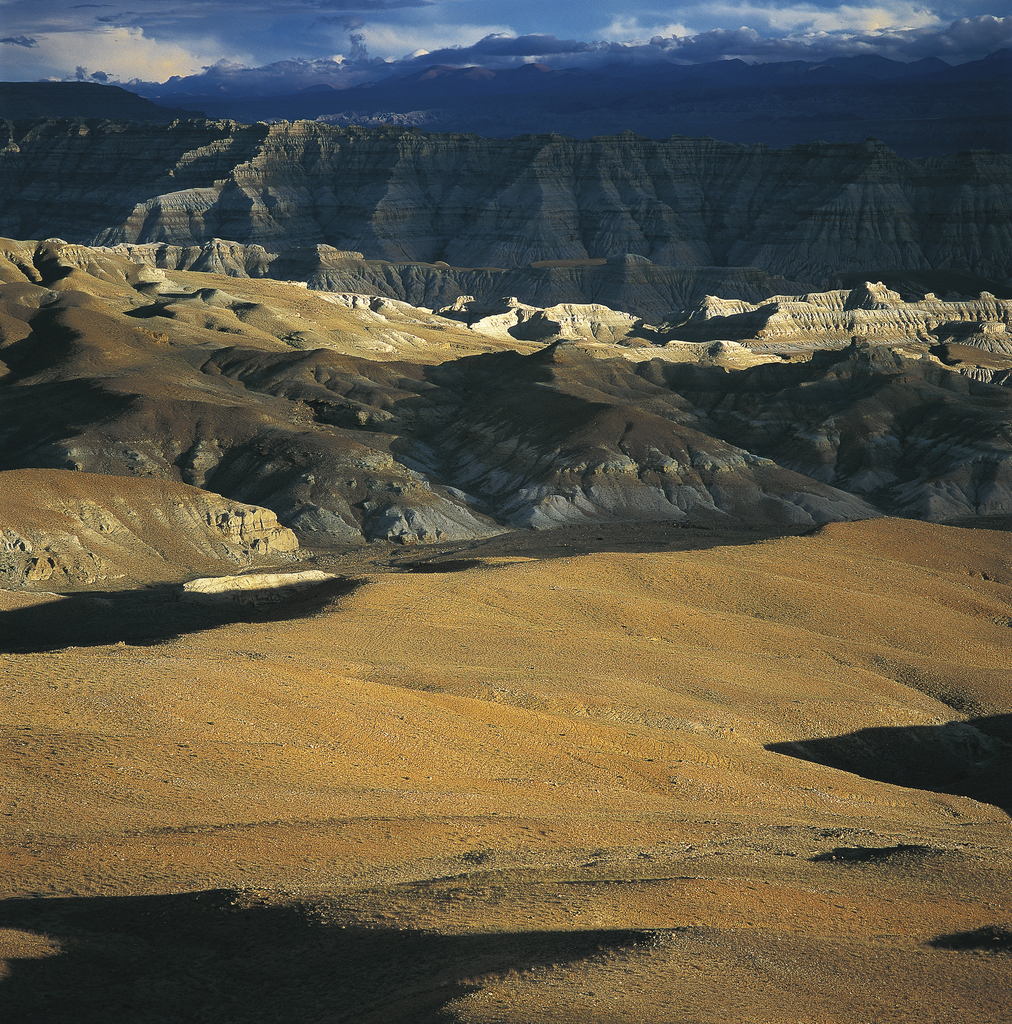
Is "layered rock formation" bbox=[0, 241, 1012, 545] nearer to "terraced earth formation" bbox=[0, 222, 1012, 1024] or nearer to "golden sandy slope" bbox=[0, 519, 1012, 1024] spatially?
"terraced earth formation" bbox=[0, 222, 1012, 1024]

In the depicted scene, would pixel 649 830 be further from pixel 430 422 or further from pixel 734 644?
pixel 430 422

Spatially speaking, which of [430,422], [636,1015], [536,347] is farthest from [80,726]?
[536,347]

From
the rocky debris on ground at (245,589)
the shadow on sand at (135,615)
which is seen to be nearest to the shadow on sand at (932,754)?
the shadow on sand at (135,615)

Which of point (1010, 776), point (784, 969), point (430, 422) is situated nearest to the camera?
point (784, 969)

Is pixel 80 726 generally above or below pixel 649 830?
above

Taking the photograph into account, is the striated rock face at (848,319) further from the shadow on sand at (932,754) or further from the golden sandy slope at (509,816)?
the shadow on sand at (932,754)

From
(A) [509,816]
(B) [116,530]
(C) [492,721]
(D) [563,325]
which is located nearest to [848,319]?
(D) [563,325]
